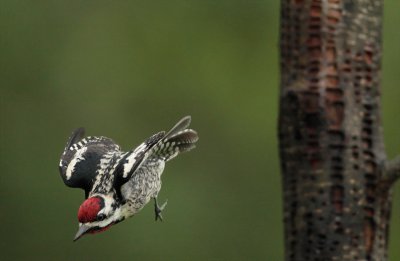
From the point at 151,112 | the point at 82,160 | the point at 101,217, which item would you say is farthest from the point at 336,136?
the point at 151,112

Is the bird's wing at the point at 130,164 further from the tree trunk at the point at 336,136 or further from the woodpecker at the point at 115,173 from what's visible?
the tree trunk at the point at 336,136

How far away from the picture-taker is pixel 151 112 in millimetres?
13617

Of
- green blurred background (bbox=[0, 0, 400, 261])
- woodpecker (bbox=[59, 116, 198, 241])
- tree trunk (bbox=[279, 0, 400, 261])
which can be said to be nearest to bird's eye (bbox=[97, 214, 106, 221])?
woodpecker (bbox=[59, 116, 198, 241])

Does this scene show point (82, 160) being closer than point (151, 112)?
Yes

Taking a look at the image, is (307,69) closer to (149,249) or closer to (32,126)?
(149,249)

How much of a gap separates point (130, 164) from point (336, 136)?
2.03m

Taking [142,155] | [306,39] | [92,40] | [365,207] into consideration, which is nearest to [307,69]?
[306,39]

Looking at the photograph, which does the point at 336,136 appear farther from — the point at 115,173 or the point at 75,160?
the point at 75,160

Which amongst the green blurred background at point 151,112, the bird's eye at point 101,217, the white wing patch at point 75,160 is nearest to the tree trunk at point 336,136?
the bird's eye at point 101,217

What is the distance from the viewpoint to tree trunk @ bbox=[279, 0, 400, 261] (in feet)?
12.9

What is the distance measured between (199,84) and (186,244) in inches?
66.9

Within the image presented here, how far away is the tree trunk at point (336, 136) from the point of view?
155 inches

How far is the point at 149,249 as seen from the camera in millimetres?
13375

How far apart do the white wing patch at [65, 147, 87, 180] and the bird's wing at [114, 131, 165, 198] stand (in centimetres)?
27
